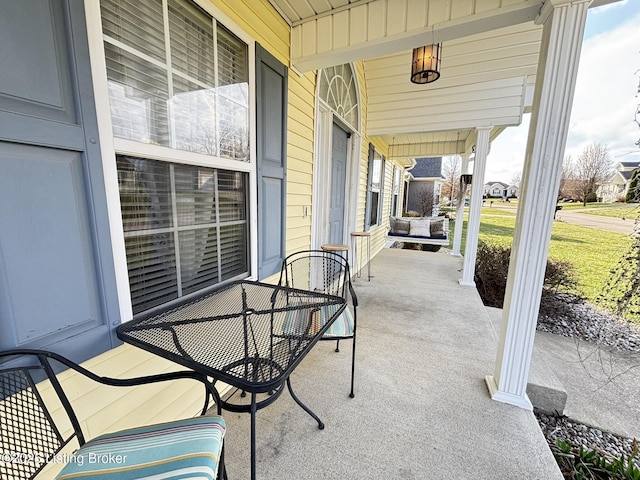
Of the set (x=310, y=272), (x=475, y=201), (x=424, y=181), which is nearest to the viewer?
(x=310, y=272)

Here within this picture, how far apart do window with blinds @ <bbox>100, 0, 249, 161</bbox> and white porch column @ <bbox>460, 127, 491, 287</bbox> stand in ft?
12.3

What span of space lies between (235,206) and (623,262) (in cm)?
292

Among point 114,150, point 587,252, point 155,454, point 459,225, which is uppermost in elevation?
point 114,150

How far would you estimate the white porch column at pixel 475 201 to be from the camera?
3.98m

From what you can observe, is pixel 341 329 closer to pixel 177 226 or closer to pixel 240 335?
pixel 240 335

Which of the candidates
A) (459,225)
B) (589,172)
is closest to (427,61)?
(589,172)

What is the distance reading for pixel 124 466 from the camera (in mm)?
758

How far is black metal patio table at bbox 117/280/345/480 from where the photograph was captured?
91 centimetres

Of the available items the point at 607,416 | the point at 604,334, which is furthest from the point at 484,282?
the point at 607,416

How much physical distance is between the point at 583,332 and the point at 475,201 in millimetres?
2227

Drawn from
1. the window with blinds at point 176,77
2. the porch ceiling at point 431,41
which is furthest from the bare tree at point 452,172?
the window with blinds at point 176,77

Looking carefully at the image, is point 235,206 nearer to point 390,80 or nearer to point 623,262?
point 623,262

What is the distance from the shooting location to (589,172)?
337 centimetres

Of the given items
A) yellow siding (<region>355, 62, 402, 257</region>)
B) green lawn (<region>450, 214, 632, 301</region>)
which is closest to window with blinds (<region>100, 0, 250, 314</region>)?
yellow siding (<region>355, 62, 402, 257</region>)
